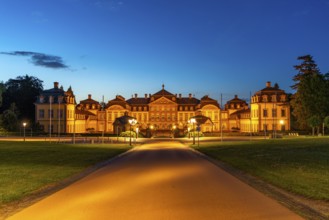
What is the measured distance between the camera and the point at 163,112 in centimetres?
11619

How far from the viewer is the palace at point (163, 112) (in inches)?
3455

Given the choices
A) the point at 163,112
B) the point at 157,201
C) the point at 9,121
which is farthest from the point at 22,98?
the point at 157,201

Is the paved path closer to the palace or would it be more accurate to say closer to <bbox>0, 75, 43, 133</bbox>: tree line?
the palace

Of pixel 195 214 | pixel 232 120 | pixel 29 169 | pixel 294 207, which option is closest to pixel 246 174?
pixel 294 207

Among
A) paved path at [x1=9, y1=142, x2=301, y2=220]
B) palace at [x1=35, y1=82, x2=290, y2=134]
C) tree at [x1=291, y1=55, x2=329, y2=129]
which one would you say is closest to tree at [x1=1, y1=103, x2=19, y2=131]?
palace at [x1=35, y1=82, x2=290, y2=134]

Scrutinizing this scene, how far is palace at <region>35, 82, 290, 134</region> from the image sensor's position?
288ft

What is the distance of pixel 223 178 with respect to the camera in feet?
53.4

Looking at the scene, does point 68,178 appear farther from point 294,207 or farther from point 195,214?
point 294,207

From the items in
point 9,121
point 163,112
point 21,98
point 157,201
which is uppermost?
point 21,98

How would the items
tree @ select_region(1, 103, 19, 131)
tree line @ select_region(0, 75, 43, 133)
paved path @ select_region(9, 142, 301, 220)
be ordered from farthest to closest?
tree line @ select_region(0, 75, 43, 133)
tree @ select_region(1, 103, 19, 131)
paved path @ select_region(9, 142, 301, 220)

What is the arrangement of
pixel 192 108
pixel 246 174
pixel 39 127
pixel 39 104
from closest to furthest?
pixel 246 174 < pixel 39 127 < pixel 39 104 < pixel 192 108

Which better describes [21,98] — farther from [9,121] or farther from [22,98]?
[9,121]

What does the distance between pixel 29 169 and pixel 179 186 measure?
9.41 metres

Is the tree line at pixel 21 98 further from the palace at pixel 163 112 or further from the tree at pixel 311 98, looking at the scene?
the tree at pixel 311 98
